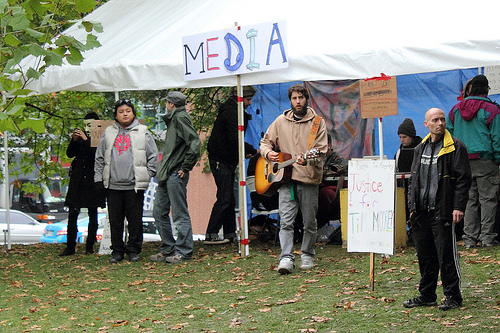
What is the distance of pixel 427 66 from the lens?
7773mm

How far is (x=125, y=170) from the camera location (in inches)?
380

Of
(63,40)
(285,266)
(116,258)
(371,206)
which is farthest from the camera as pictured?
(116,258)

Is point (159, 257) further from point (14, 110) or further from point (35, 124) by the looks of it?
point (14, 110)

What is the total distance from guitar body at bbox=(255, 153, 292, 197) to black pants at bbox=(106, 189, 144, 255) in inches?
74.2

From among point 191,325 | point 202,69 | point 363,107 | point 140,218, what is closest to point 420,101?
point 363,107

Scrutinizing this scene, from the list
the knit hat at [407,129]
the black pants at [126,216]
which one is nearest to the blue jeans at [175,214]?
the black pants at [126,216]

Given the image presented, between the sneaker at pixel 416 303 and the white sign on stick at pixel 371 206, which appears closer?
the sneaker at pixel 416 303

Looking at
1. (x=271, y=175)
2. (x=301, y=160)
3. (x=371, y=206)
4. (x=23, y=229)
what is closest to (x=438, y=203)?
(x=371, y=206)

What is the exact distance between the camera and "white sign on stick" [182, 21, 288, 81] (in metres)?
8.72

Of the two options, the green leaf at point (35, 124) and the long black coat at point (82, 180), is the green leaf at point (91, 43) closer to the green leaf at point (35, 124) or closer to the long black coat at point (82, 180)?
the green leaf at point (35, 124)

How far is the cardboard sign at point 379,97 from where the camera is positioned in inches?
331

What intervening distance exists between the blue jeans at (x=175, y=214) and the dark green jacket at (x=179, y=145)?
0.11m

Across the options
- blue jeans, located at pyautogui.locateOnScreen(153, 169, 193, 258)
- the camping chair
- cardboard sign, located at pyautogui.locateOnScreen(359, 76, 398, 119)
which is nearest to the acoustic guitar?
cardboard sign, located at pyautogui.locateOnScreen(359, 76, 398, 119)

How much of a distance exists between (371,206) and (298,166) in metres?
1.33
